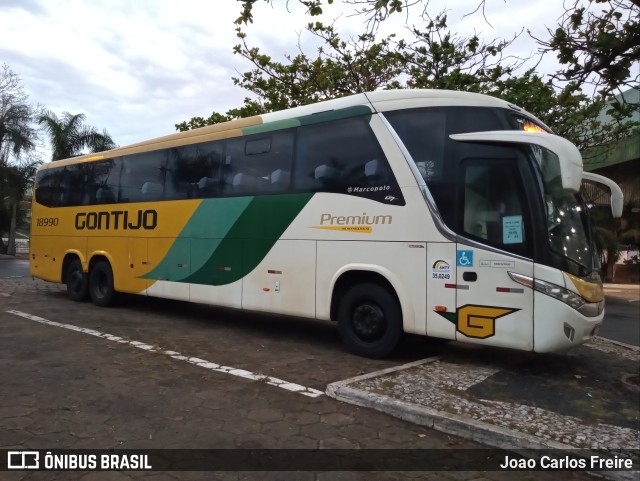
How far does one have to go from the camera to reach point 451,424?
13.6 ft

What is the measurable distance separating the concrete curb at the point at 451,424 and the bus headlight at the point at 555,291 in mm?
1822

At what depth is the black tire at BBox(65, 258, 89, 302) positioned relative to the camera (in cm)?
1104

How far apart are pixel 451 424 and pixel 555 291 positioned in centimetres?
201

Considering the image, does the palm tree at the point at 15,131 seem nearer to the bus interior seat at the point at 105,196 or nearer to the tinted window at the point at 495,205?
the bus interior seat at the point at 105,196

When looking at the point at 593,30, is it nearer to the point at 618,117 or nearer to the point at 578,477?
the point at 618,117

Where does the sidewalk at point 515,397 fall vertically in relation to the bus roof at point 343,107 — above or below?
below

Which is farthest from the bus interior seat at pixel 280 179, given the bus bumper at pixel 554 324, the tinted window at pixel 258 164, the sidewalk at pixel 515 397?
the bus bumper at pixel 554 324

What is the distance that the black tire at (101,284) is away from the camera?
1046 centimetres

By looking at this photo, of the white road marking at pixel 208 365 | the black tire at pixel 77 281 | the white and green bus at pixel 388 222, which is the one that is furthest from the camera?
the black tire at pixel 77 281

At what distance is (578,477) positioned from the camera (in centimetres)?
351

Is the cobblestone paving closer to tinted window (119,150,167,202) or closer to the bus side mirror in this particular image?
the bus side mirror

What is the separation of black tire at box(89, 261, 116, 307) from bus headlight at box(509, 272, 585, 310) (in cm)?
821

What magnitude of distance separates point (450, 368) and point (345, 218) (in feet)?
7.51

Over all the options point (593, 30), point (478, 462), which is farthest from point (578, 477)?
point (593, 30)
